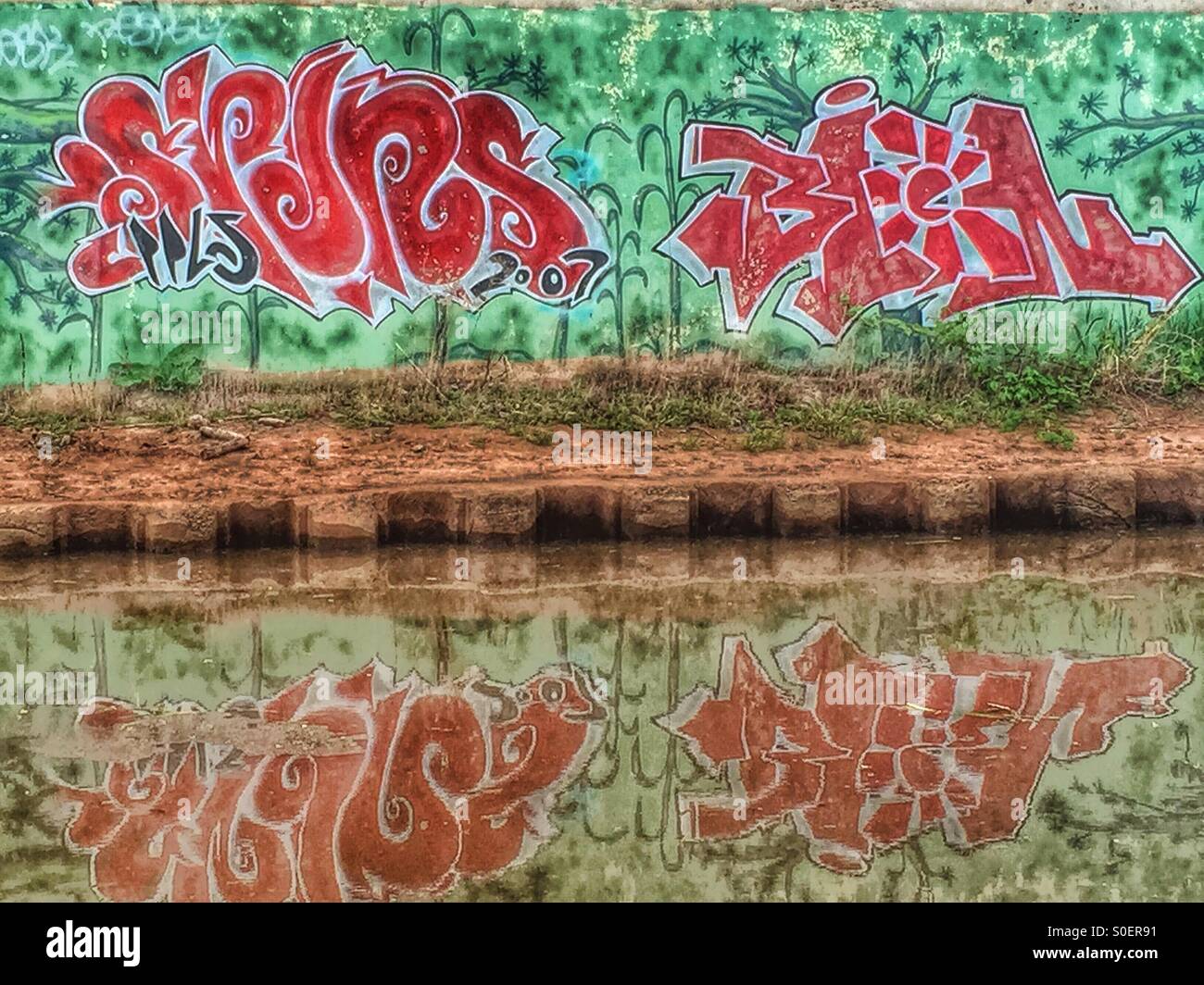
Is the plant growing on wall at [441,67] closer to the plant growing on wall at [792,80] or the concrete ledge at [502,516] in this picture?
the plant growing on wall at [792,80]

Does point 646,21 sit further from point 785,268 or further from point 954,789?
point 954,789

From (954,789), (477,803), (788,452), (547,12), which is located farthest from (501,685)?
(547,12)

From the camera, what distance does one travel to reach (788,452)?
45.2 feet

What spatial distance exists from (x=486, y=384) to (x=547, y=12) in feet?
9.77

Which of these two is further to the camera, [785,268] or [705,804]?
[785,268]

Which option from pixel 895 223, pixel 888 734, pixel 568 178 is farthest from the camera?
pixel 895 223

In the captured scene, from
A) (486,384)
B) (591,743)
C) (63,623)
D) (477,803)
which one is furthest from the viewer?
(486,384)

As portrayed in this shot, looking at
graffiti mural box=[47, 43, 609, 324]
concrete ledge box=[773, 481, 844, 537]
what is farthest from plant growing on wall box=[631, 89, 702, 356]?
concrete ledge box=[773, 481, 844, 537]

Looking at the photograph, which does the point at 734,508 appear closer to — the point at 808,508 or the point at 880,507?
the point at 808,508

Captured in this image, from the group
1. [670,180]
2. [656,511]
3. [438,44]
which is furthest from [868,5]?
[656,511]

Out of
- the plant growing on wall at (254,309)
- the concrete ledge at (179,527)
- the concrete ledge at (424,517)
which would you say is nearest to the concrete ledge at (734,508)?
the concrete ledge at (424,517)

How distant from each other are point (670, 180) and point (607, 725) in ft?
24.9

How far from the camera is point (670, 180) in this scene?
14992 millimetres

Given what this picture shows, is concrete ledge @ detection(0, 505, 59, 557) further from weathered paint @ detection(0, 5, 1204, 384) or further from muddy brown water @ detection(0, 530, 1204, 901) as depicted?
weathered paint @ detection(0, 5, 1204, 384)
